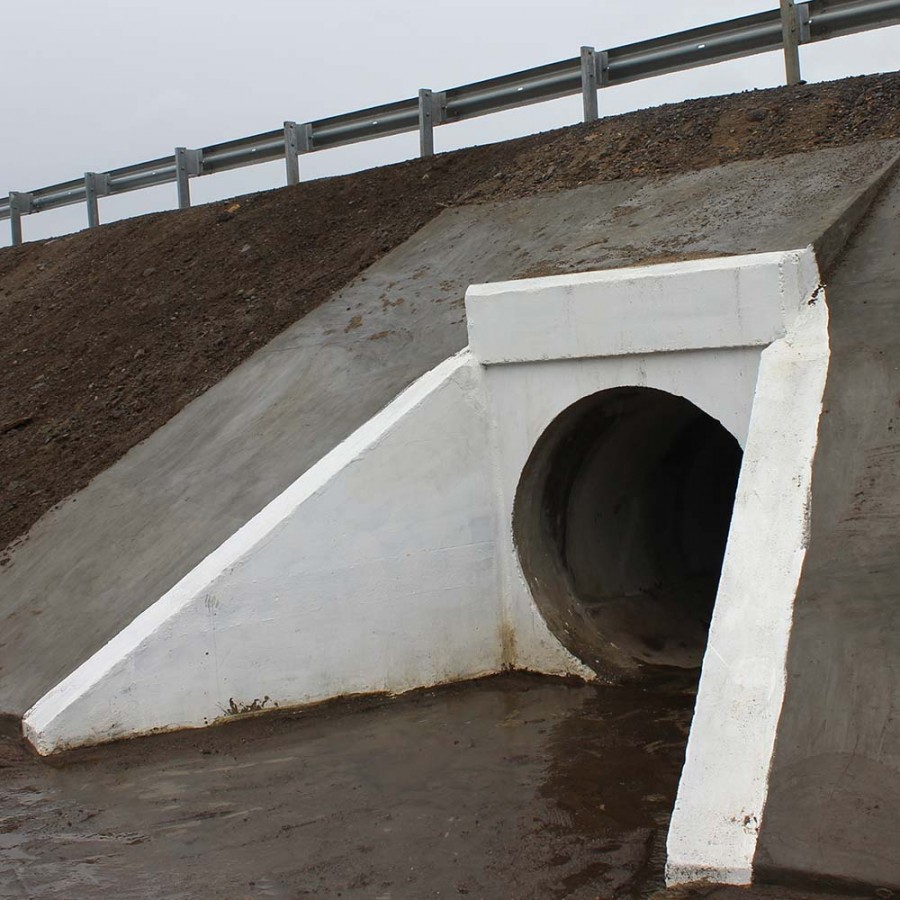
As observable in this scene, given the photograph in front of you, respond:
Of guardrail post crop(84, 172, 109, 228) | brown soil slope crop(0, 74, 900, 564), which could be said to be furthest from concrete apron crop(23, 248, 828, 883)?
guardrail post crop(84, 172, 109, 228)

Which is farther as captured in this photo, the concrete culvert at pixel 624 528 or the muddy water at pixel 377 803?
the concrete culvert at pixel 624 528

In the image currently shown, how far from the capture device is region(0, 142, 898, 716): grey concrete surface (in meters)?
8.36

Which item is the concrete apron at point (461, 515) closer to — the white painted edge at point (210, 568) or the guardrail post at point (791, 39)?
the white painted edge at point (210, 568)

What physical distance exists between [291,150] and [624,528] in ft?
25.0

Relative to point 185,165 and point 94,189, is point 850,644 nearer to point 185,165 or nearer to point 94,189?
point 185,165

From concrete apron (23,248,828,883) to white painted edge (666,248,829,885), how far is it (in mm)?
19

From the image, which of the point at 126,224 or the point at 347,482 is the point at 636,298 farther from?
the point at 126,224

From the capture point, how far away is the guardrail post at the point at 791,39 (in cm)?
1157

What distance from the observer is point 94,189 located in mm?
17844

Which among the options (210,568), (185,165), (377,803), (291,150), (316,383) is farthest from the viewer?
(185,165)

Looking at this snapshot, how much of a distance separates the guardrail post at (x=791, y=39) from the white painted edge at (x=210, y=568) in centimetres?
531

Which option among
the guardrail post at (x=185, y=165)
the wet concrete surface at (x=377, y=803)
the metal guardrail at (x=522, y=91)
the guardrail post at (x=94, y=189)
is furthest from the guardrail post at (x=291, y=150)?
the wet concrete surface at (x=377, y=803)

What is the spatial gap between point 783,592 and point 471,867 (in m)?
1.88

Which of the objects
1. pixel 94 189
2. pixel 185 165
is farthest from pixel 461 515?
pixel 94 189
